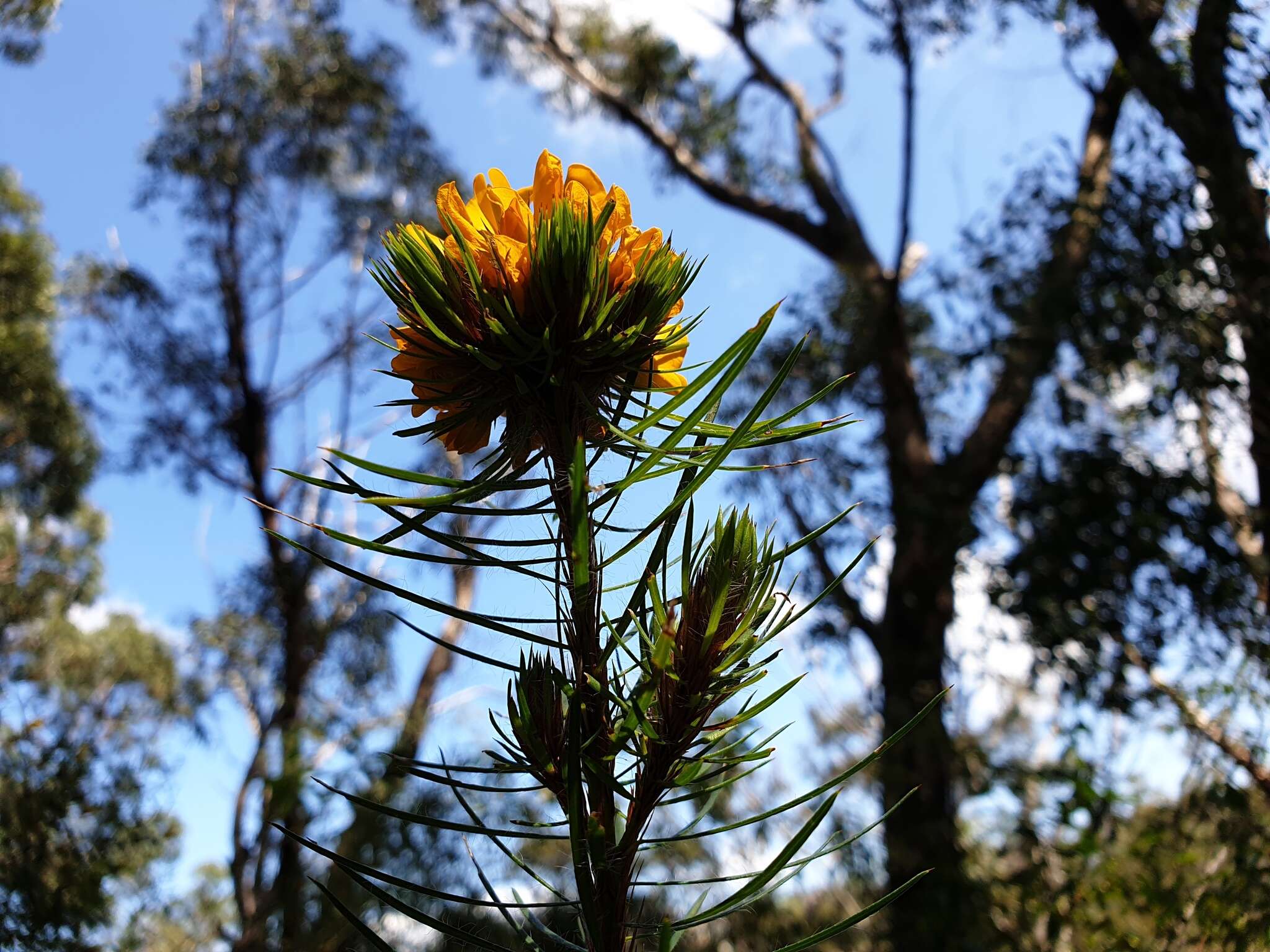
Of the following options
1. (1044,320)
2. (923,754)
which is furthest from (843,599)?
(1044,320)

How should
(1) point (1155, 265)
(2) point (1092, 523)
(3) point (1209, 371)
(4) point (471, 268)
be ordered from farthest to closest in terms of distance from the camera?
1. (2) point (1092, 523)
2. (1) point (1155, 265)
3. (3) point (1209, 371)
4. (4) point (471, 268)

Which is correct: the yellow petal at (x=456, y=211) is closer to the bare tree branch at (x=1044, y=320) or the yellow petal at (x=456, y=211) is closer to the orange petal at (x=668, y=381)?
the orange petal at (x=668, y=381)

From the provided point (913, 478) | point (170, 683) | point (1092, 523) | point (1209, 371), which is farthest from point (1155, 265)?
point (170, 683)

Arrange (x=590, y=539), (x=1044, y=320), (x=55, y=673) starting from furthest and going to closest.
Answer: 1. (x=55, y=673)
2. (x=1044, y=320)
3. (x=590, y=539)

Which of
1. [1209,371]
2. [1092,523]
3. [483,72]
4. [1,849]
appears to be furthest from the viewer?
[483,72]

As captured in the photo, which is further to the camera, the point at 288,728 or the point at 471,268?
the point at 288,728

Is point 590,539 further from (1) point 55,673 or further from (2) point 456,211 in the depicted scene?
(1) point 55,673

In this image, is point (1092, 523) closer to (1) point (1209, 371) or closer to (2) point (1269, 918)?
(1) point (1209, 371)
